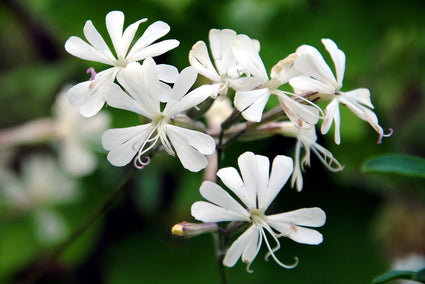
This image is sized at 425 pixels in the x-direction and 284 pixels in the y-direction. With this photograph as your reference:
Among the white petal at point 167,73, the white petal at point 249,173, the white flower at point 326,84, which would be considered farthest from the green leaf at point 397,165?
the white petal at point 167,73

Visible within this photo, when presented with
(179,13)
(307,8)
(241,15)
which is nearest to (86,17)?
(179,13)

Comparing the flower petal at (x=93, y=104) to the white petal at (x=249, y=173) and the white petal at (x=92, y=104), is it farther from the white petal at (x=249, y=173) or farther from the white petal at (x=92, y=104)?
the white petal at (x=249, y=173)

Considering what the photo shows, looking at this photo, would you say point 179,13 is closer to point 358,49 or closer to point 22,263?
point 358,49

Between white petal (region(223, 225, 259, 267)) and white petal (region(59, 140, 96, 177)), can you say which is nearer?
white petal (region(223, 225, 259, 267))

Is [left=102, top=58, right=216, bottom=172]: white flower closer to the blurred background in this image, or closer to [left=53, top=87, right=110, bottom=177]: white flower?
the blurred background

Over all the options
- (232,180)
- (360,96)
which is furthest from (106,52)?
(360,96)

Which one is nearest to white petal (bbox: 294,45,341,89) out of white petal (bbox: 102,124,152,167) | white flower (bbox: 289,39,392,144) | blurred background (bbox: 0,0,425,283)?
white flower (bbox: 289,39,392,144)

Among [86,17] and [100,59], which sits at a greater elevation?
[86,17]
